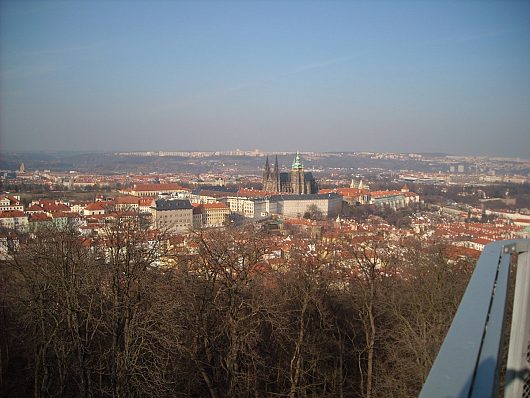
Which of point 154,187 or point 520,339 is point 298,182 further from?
point 520,339

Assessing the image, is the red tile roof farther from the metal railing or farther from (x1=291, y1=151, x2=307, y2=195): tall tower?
the metal railing

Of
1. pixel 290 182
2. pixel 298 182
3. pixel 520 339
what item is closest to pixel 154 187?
pixel 290 182

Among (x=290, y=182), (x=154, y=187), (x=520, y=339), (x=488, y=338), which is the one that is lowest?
(x=154, y=187)

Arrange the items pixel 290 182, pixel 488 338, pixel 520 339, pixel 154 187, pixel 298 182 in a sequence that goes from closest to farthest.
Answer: pixel 488 338 → pixel 520 339 → pixel 154 187 → pixel 298 182 → pixel 290 182

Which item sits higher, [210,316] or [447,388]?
[447,388]

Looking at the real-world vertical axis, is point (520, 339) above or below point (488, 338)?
below

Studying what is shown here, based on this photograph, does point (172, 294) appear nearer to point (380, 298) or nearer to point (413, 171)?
point (380, 298)

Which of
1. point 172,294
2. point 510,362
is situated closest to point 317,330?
point 172,294

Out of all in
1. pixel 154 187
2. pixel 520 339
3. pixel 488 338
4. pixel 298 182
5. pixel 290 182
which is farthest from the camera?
pixel 290 182

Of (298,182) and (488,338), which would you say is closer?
(488,338)

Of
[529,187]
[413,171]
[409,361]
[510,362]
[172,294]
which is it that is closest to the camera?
[510,362]
